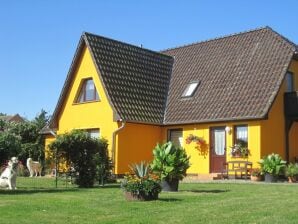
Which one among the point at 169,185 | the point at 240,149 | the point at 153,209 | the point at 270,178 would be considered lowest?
the point at 153,209

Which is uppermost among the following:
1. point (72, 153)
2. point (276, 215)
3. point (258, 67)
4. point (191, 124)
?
point (258, 67)

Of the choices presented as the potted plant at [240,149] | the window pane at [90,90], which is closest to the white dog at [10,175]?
the potted plant at [240,149]

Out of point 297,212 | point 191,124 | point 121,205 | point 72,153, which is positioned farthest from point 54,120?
point 297,212

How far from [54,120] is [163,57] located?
7.48 metres

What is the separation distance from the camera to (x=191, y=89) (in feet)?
92.7

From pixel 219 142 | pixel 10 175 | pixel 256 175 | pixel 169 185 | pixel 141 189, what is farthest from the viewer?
pixel 219 142

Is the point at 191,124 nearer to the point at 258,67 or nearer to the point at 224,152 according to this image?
the point at 224,152

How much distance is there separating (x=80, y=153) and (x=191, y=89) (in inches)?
439

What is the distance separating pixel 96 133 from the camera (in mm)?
27812

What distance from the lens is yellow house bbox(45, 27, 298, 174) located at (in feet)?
81.5

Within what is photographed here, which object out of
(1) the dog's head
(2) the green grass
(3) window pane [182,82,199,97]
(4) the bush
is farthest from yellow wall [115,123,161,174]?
(2) the green grass

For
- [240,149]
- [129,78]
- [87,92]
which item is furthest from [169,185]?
[87,92]

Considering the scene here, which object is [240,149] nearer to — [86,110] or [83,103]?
[86,110]

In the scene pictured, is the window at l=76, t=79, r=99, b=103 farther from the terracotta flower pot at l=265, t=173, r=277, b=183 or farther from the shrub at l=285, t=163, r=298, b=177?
the shrub at l=285, t=163, r=298, b=177
